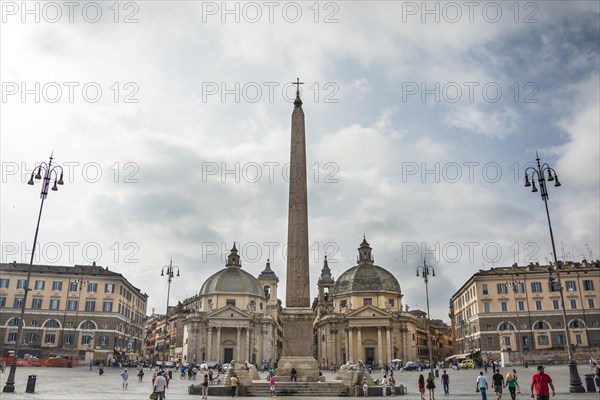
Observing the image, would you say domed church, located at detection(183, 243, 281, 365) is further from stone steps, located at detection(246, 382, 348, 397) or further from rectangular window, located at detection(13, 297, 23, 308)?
stone steps, located at detection(246, 382, 348, 397)

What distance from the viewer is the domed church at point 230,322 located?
72.4m

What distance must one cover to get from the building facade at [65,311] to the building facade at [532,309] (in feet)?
143

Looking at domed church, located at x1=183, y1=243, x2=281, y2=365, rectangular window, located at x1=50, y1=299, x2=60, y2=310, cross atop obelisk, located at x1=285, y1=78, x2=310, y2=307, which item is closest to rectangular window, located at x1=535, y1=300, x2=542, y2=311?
domed church, located at x1=183, y1=243, x2=281, y2=365

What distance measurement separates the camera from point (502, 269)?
64.2 metres

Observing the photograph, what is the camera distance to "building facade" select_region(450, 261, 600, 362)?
56656 mm

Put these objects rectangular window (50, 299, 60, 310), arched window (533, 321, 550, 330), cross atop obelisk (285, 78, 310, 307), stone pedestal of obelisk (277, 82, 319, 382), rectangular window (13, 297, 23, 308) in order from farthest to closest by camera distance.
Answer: rectangular window (50, 299, 60, 310) → arched window (533, 321, 550, 330) → rectangular window (13, 297, 23, 308) → cross atop obelisk (285, 78, 310, 307) → stone pedestal of obelisk (277, 82, 319, 382)

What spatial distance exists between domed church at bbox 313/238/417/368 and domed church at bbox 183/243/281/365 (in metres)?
9.47

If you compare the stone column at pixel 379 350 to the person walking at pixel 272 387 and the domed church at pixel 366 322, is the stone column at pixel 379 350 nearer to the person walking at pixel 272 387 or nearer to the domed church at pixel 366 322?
the domed church at pixel 366 322

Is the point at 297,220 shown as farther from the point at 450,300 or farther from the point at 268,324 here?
the point at 450,300

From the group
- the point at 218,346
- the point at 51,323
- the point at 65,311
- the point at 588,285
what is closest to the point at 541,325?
the point at 588,285

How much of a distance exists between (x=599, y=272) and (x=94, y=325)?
58.2m

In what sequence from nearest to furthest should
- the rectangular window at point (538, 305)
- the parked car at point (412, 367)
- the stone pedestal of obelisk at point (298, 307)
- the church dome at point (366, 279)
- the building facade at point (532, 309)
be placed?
the stone pedestal of obelisk at point (298, 307) → the building facade at point (532, 309) → the rectangular window at point (538, 305) → the parked car at point (412, 367) → the church dome at point (366, 279)

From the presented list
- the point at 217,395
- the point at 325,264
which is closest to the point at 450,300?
the point at 325,264

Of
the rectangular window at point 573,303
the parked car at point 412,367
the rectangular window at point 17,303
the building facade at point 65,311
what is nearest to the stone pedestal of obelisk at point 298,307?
the building facade at point 65,311
